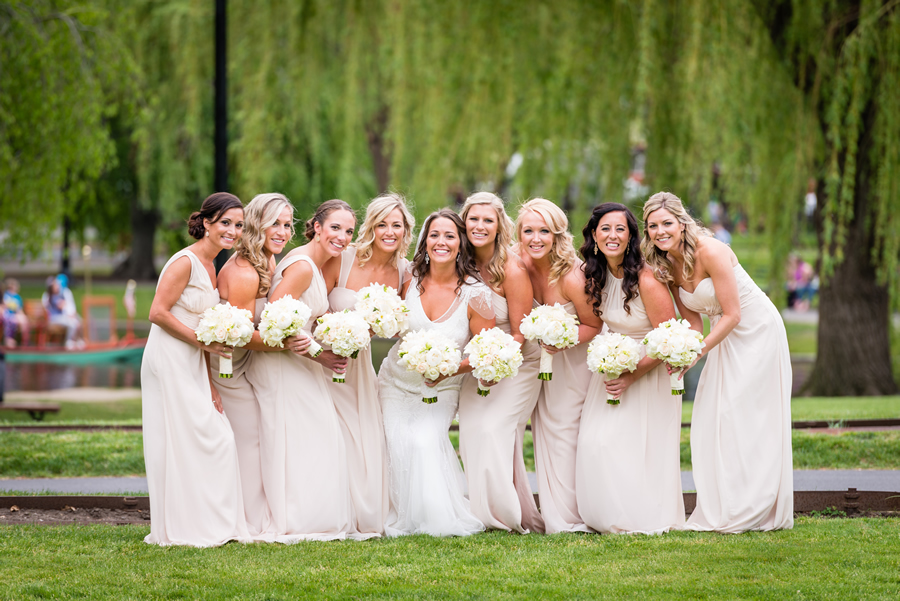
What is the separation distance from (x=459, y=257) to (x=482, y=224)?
27cm

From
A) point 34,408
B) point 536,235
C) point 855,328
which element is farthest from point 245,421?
point 855,328

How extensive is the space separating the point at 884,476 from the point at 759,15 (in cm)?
600

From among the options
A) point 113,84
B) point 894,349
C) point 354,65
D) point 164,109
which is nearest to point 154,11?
point 164,109

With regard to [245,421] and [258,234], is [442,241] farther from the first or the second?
[245,421]

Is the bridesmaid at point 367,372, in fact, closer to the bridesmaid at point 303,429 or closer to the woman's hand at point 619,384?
the bridesmaid at point 303,429

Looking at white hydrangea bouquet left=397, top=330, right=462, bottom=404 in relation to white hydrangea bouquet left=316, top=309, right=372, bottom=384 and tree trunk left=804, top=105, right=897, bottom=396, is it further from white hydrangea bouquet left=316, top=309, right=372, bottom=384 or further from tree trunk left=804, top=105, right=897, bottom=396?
Result: tree trunk left=804, top=105, right=897, bottom=396

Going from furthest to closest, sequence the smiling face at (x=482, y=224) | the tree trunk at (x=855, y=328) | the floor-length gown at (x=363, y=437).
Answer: the tree trunk at (x=855, y=328)
the smiling face at (x=482, y=224)
the floor-length gown at (x=363, y=437)

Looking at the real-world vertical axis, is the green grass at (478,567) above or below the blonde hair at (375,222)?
below

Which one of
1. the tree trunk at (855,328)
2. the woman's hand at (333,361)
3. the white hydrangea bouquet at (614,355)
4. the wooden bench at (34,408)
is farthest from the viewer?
the tree trunk at (855,328)

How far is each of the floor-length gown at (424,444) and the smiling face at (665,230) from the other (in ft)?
3.68

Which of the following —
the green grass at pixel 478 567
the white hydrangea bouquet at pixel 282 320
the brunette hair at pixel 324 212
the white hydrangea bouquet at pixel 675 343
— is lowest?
the green grass at pixel 478 567

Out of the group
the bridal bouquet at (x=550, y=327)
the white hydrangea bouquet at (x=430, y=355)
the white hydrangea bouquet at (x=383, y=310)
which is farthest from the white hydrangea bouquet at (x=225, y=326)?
the bridal bouquet at (x=550, y=327)

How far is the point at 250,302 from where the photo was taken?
6.18 m

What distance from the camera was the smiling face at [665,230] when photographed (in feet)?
20.2
